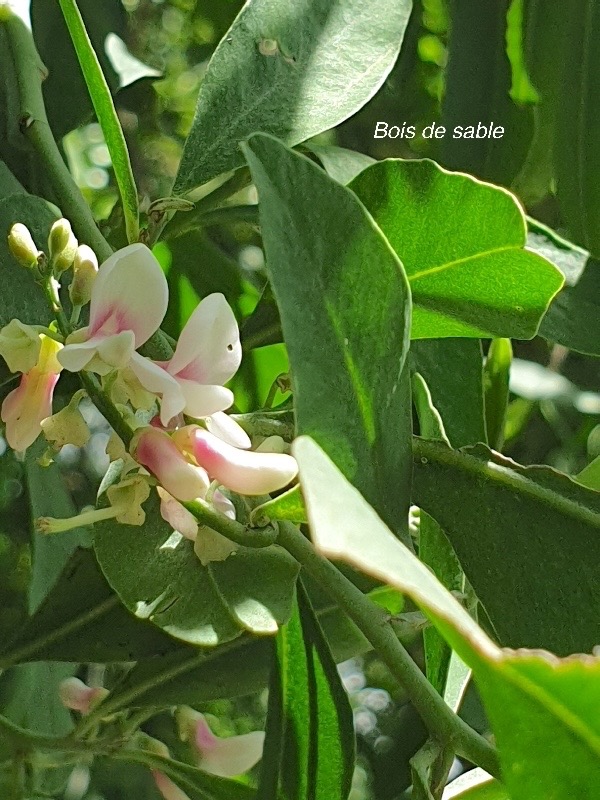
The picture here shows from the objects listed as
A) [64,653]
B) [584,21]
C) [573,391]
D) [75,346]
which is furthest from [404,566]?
[573,391]

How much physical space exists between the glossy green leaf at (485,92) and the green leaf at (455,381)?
0.61 feet

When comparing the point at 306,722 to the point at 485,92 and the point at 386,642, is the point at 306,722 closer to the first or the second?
the point at 386,642

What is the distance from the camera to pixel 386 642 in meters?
0.38

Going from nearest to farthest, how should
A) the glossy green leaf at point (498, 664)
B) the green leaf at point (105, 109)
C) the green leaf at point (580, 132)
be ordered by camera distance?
the glossy green leaf at point (498, 664), the green leaf at point (105, 109), the green leaf at point (580, 132)

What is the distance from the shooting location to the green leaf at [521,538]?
0.37 metres

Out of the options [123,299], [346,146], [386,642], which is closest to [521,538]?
[386,642]

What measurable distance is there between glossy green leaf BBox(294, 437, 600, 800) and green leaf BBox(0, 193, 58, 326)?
0.27 meters

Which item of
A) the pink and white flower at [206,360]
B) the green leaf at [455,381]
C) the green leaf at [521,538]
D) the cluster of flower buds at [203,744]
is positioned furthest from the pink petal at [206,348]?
the cluster of flower buds at [203,744]

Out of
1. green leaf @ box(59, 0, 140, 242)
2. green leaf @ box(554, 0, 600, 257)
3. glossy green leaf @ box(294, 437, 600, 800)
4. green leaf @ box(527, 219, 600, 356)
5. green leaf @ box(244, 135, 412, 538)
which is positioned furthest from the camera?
green leaf @ box(554, 0, 600, 257)

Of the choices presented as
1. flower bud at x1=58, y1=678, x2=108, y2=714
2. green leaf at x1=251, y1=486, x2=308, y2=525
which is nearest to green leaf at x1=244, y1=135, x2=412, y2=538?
green leaf at x1=251, y1=486, x2=308, y2=525

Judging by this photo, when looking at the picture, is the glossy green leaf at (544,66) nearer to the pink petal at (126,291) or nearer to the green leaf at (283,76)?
the green leaf at (283,76)

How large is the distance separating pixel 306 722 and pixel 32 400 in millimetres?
208

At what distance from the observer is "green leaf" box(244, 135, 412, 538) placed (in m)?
0.29

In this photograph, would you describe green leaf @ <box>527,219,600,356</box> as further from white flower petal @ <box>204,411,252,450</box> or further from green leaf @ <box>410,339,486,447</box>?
white flower petal @ <box>204,411,252,450</box>
